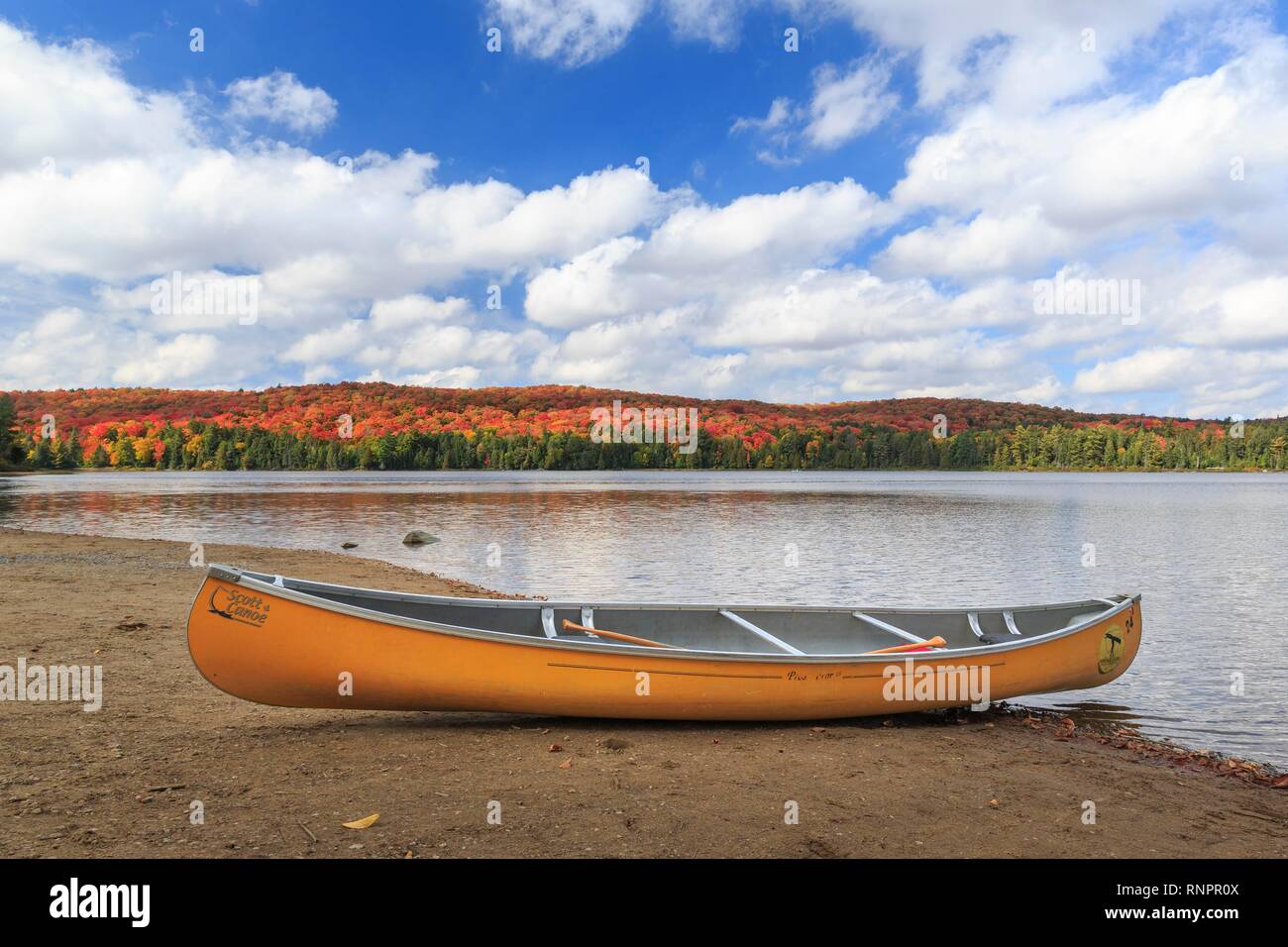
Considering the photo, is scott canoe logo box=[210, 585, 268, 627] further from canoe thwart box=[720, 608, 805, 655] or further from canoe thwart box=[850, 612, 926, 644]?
canoe thwart box=[850, 612, 926, 644]

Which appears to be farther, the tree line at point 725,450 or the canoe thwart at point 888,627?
the tree line at point 725,450


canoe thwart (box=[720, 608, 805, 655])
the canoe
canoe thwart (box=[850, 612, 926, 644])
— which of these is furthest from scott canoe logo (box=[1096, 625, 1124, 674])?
canoe thwart (box=[720, 608, 805, 655])

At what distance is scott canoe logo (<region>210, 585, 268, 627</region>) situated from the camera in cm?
721

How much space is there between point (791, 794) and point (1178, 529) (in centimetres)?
3896

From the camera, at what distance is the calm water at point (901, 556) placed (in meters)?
12.5

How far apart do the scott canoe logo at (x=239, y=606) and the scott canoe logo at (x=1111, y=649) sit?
9.62 meters

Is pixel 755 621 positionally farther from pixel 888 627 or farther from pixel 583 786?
pixel 583 786

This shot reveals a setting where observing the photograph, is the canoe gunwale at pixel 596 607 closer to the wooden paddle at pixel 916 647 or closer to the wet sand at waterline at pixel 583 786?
the wooden paddle at pixel 916 647

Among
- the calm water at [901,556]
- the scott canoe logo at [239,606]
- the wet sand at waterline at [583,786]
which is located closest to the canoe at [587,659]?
the scott canoe logo at [239,606]

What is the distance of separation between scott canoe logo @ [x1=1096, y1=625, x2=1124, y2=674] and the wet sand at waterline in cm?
94

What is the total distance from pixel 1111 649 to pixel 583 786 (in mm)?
7520

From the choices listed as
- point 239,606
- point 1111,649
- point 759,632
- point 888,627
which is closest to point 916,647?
point 888,627

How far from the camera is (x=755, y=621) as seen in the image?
1100cm
